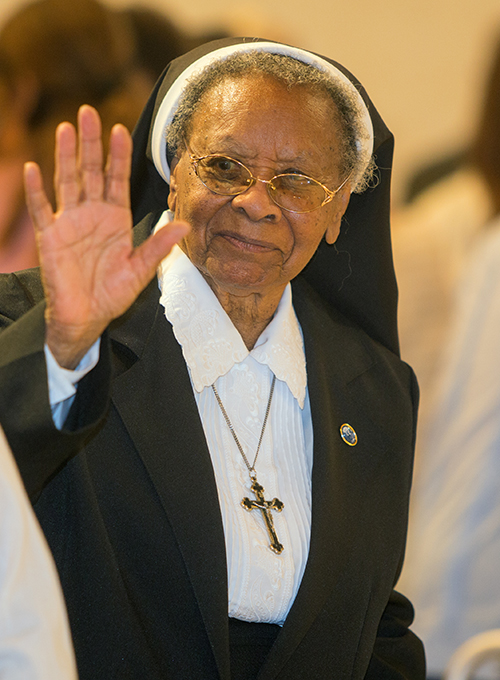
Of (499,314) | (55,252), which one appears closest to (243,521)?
(55,252)

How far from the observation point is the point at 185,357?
2.38m

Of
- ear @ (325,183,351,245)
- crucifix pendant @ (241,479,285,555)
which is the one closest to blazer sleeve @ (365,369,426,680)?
crucifix pendant @ (241,479,285,555)

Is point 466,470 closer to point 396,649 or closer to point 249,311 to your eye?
point 396,649

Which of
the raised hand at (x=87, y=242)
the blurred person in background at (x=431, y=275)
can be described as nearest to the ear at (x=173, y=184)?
the raised hand at (x=87, y=242)

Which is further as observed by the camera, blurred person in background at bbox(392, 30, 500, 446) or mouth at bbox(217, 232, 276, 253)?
blurred person in background at bbox(392, 30, 500, 446)

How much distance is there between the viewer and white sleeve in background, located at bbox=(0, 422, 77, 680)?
54.2 inches

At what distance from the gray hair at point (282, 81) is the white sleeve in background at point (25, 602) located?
1299 mm

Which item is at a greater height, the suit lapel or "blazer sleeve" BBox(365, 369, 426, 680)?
the suit lapel

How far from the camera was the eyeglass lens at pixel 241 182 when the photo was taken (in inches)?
93.7

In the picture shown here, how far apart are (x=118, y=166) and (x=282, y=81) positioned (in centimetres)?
72

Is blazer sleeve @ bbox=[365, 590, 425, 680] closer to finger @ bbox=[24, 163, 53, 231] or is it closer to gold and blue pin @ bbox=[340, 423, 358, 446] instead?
gold and blue pin @ bbox=[340, 423, 358, 446]

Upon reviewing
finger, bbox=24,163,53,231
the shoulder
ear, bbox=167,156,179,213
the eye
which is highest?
finger, bbox=24,163,53,231

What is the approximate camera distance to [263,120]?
236cm

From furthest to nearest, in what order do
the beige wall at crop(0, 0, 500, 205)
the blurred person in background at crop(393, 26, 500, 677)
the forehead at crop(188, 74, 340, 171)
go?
the beige wall at crop(0, 0, 500, 205) < the blurred person in background at crop(393, 26, 500, 677) < the forehead at crop(188, 74, 340, 171)
